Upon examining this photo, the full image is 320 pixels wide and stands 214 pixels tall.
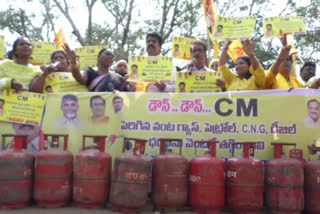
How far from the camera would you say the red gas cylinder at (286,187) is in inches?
149

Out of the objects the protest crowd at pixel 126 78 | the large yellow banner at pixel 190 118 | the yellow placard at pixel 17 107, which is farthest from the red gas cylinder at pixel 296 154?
the yellow placard at pixel 17 107

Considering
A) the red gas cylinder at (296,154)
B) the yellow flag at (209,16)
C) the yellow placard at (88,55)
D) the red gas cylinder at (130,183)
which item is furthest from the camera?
the yellow flag at (209,16)

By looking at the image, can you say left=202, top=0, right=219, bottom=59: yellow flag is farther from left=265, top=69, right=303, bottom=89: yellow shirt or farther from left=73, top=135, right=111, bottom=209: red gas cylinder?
left=73, top=135, right=111, bottom=209: red gas cylinder

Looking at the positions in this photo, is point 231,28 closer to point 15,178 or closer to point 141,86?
point 141,86

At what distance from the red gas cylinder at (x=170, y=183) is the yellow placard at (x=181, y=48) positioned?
2.44 metres

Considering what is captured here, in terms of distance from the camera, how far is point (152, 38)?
549 cm

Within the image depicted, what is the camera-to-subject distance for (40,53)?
596 centimetres

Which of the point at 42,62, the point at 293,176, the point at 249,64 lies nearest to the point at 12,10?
the point at 42,62

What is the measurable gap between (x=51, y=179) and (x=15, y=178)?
372 mm

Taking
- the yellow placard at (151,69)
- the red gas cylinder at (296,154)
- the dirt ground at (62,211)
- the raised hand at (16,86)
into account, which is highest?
the yellow placard at (151,69)

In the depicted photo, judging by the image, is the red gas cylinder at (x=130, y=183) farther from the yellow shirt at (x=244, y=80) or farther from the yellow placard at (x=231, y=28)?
the yellow placard at (x=231, y=28)

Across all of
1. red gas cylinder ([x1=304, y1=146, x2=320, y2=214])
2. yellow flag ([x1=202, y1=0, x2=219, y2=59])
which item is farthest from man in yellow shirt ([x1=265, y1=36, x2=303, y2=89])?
yellow flag ([x1=202, y1=0, x2=219, y2=59])

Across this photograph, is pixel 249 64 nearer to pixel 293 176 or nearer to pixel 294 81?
pixel 294 81

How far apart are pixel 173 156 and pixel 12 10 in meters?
17.6
